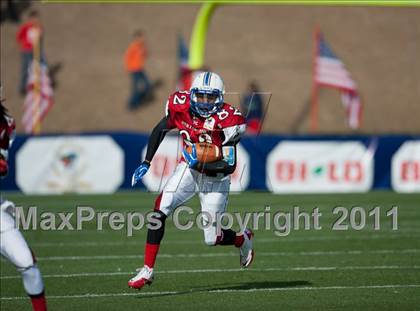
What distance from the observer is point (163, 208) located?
308 inches

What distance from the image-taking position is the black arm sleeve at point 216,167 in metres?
7.91

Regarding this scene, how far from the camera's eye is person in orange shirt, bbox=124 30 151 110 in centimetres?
2300

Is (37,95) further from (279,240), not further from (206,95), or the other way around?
(206,95)

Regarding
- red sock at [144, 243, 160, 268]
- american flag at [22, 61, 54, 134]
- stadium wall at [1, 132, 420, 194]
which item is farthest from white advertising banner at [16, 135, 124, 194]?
red sock at [144, 243, 160, 268]

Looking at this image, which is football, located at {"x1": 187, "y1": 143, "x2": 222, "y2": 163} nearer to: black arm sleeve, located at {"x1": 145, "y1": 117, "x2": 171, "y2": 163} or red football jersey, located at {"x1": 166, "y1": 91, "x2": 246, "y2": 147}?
red football jersey, located at {"x1": 166, "y1": 91, "x2": 246, "y2": 147}

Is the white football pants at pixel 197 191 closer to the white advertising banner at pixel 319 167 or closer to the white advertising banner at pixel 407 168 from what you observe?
the white advertising banner at pixel 319 167

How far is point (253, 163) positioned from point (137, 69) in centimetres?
805

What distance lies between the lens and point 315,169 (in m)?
16.2

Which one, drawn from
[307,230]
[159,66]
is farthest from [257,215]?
[159,66]

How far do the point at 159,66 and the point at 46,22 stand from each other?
2.98 meters

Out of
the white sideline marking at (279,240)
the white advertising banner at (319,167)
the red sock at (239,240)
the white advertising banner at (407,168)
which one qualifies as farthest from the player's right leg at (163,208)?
the white advertising banner at (407,168)

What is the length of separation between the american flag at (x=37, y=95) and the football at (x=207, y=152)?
1113 centimetres

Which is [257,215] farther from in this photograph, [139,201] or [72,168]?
[72,168]

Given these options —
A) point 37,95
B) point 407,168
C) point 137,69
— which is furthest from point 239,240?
point 137,69
